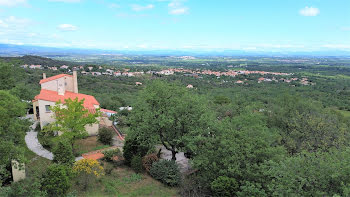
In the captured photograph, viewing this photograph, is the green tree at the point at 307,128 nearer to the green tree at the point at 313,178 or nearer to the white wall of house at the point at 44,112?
the green tree at the point at 313,178

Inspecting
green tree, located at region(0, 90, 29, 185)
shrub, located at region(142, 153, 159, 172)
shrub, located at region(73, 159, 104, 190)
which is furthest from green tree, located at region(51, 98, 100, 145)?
shrub, located at region(142, 153, 159, 172)

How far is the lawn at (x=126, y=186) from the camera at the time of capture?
12.0 metres

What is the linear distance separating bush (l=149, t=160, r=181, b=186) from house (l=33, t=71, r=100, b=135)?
22.0 ft

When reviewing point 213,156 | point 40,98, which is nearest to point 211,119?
point 213,156

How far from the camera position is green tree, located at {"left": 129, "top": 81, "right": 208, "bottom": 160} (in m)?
14.5

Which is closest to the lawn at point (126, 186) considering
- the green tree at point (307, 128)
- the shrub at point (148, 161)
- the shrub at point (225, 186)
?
the shrub at point (148, 161)

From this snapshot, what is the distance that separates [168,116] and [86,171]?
17.5 feet

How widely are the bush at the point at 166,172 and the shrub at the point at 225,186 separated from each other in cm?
271

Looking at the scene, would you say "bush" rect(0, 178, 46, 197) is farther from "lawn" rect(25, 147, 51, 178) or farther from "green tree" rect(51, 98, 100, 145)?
"green tree" rect(51, 98, 100, 145)

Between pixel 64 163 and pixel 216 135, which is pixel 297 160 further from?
pixel 64 163

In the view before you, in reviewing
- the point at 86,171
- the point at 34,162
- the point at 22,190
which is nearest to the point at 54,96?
the point at 34,162

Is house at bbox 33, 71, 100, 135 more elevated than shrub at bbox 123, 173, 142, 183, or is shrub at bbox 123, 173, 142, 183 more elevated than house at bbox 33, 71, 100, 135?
house at bbox 33, 71, 100, 135

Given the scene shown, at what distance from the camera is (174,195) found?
41.2ft

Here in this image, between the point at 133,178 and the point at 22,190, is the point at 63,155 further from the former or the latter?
the point at 133,178
